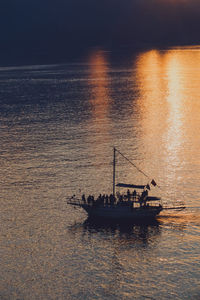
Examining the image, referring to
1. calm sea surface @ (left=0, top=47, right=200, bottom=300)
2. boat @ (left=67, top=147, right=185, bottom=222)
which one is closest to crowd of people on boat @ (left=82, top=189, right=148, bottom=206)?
boat @ (left=67, top=147, right=185, bottom=222)

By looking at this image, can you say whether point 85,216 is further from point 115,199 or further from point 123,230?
point 123,230

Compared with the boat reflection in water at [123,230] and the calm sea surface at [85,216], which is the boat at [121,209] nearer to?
the boat reflection in water at [123,230]

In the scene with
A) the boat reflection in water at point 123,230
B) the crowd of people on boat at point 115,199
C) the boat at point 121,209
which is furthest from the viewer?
the crowd of people on boat at point 115,199

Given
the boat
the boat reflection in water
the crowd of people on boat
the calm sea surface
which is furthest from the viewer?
the crowd of people on boat

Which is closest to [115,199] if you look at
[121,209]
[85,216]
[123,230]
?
[121,209]

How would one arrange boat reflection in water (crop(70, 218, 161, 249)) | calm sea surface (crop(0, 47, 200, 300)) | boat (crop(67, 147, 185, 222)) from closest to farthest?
calm sea surface (crop(0, 47, 200, 300)) < boat reflection in water (crop(70, 218, 161, 249)) < boat (crop(67, 147, 185, 222))

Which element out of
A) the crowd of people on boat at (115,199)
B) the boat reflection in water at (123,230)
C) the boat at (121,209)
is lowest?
the boat reflection in water at (123,230)

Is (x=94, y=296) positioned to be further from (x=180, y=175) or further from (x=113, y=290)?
(x=180, y=175)

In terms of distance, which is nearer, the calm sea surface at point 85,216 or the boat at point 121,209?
the calm sea surface at point 85,216

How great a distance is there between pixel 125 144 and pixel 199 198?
132 ft

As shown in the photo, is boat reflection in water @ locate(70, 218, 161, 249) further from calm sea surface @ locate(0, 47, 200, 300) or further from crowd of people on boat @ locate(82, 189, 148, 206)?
crowd of people on boat @ locate(82, 189, 148, 206)

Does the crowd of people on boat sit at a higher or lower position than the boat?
higher

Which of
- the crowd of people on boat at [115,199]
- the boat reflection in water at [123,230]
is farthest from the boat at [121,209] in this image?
the boat reflection in water at [123,230]

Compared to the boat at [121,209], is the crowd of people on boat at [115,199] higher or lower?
higher
